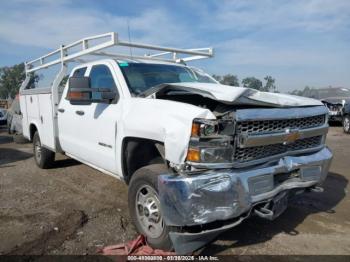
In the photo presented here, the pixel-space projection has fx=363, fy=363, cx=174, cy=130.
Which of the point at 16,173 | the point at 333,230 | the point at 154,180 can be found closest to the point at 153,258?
the point at 154,180

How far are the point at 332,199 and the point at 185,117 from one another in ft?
10.2

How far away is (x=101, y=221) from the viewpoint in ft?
14.4

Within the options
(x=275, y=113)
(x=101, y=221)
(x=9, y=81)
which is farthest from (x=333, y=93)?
(x=9, y=81)

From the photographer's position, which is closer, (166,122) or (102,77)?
(166,122)

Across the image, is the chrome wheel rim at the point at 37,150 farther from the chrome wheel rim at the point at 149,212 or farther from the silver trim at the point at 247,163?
the silver trim at the point at 247,163

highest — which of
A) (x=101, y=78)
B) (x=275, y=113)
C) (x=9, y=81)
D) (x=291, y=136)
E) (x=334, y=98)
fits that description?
(x=101, y=78)

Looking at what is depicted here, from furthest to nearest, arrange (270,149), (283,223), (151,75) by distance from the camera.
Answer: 1. (151,75)
2. (283,223)
3. (270,149)

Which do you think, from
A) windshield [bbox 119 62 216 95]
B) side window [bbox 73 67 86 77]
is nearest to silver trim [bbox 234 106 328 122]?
windshield [bbox 119 62 216 95]

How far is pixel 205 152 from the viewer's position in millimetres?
3047

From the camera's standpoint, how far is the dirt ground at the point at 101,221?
12.1ft

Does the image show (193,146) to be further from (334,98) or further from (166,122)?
(334,98)

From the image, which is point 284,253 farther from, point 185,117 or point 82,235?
point 82,235

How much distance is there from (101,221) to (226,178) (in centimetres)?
200

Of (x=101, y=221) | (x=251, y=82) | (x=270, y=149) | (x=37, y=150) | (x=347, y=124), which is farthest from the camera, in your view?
(x=347, y=124)
